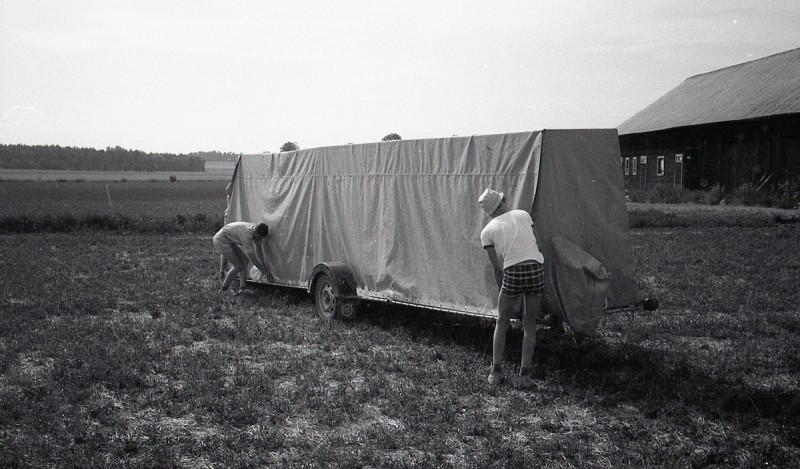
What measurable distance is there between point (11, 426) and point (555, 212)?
5.55 meters

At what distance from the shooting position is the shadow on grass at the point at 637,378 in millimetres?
6199

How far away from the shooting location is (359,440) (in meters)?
5.66

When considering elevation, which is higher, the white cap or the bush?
the white cap

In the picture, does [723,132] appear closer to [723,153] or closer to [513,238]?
[723,153]

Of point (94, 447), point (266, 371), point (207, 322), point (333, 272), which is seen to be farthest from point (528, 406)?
point (207, 322)

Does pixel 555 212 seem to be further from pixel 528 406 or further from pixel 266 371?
pixel 266 371

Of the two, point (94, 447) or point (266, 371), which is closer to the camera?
point (94, 447)

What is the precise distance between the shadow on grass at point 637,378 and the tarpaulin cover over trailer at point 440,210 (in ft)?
2.14

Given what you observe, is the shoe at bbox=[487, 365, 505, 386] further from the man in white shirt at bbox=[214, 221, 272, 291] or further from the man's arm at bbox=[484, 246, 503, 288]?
the man in white shirt at bbox=[214, 221, 272, 291]

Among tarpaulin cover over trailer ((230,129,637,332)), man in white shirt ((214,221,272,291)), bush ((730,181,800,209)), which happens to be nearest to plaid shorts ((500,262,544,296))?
tarpaulin cover over trailer ((230,129,637,332))

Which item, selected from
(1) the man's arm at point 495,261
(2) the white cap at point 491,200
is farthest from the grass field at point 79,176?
(1) the man's arm at point 495,261

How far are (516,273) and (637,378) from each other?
5.47 feet

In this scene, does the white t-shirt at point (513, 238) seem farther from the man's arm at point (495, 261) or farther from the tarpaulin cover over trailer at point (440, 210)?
the tarpaulin cover over trailer at point (440, 210)

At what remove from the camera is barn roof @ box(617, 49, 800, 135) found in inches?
1302
